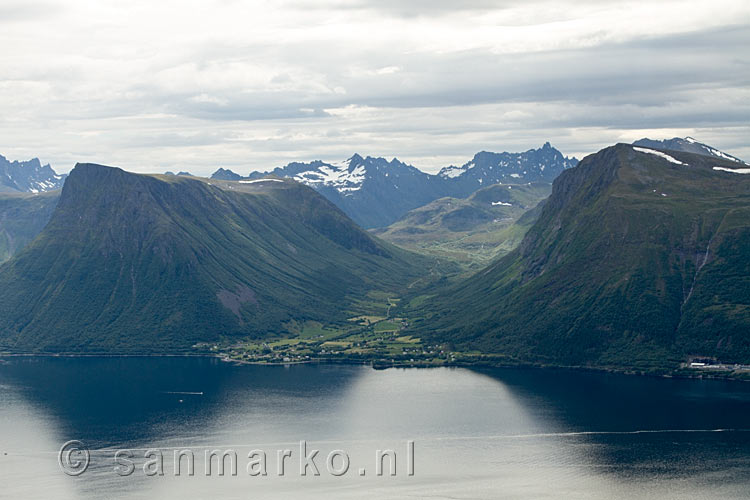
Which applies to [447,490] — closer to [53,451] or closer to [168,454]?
[168,454]

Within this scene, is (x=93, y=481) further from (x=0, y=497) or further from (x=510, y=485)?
(x=510, y=485)

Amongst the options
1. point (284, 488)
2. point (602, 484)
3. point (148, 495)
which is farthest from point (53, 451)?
point (602, 484)

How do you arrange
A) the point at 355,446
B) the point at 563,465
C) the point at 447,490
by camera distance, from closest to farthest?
1. the point at 447,490
2. the point at 563,465
3. the point at 355,446

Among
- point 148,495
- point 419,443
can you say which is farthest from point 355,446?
point 148,495

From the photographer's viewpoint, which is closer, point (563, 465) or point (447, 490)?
point (447, 490)

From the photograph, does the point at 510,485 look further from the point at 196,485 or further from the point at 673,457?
the point at 196,485

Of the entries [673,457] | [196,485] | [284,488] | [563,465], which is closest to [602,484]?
[563,465]

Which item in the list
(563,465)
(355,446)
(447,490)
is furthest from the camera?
(355,446)

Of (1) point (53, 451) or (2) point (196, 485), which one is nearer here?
(2) point (196, 485)
